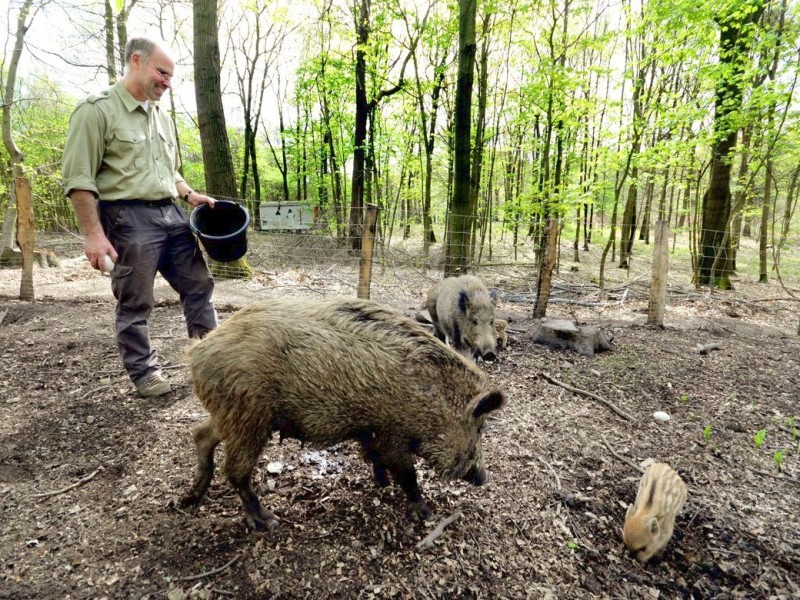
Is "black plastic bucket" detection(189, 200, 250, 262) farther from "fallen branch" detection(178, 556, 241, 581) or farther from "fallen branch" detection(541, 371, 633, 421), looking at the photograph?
"fallen branch" detection(541, 371, 633, 421)

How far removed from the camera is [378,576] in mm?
1874

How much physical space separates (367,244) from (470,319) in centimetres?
154

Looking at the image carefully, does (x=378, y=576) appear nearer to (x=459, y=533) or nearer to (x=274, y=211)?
(x=459, y=533)

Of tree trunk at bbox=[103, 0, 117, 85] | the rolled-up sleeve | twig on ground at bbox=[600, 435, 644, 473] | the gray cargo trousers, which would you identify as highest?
tree trunk at bbox=[103, 0, 117, 85]

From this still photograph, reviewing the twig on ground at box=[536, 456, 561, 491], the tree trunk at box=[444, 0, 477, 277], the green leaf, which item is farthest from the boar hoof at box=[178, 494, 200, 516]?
the tree trunk at box=[444, 0, 477, 277]

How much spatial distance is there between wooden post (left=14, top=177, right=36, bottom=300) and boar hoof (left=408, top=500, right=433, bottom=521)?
648 cm

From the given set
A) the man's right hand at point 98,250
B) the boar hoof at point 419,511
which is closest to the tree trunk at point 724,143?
the boar hoof at point 419,511

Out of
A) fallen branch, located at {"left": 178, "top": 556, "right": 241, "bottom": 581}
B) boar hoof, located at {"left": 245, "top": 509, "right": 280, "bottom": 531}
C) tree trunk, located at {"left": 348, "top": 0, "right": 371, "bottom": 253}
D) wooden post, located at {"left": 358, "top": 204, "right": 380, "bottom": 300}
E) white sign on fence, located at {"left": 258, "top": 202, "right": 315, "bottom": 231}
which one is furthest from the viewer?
white sign on fence, located at {"left": 258, "top": 202, "right": 315, "bottom": 231}

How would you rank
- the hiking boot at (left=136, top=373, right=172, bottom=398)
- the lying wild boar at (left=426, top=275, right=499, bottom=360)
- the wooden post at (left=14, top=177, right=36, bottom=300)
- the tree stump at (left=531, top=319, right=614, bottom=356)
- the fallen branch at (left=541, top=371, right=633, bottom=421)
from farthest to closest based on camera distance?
the wooden post at (left=14, top=177, right=36, bottom=300)
the tree stump at (left=531, top=319, right=614, bottom=356)
the lying wild boar at (left=426, top=275, right=499, bottom=360)
the fallen branch at (left=541, top=371, right=633, bottom=421)
the hiking boot at (left=136, top=373, right=172, bottom=398)

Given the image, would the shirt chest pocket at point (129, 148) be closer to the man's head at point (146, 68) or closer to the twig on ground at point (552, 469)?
the man's head at point (146, 68)

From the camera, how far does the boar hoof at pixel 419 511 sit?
2.23 metres

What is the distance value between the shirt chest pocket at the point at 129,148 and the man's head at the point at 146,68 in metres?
0.27

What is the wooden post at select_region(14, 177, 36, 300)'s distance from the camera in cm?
561

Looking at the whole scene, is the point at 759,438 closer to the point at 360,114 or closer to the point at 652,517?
the point at 652,517
